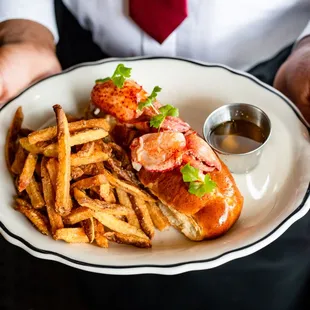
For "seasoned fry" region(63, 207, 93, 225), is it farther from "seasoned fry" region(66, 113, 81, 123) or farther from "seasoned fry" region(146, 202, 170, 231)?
"seasoned fry" region(66, 113, 81, 123)

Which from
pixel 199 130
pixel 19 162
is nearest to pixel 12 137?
pixel 19 162

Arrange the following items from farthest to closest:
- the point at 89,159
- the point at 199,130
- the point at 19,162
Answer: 1. the point at 199,130
2. the point at 19,162
3. the point at 89,159

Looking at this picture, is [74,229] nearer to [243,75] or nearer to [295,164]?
[295,164]

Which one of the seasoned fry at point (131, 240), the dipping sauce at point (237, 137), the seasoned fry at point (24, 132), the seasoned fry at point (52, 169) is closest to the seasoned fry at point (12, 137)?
the seasoned fry at point (24, 132)

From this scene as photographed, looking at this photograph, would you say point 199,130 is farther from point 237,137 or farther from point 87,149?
point 87,149

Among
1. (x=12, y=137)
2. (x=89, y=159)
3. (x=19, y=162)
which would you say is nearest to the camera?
(x=89, y=159)

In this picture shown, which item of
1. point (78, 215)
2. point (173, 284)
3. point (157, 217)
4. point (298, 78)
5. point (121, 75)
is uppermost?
point (121, 75)

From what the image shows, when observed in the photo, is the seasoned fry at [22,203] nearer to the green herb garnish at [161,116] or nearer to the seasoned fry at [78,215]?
the seasoned fry at [78,215]
